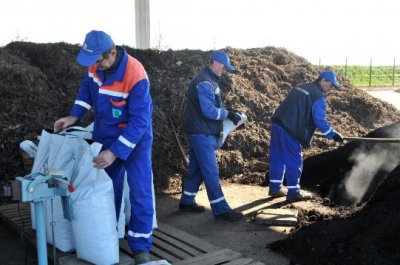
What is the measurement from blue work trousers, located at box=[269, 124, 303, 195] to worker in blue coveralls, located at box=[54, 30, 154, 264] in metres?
2.64

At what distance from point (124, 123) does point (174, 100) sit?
4061 millimetres


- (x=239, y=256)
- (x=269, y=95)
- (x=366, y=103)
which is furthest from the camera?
(x=366, y=103)

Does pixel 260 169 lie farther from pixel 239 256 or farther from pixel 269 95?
pixel 239 256

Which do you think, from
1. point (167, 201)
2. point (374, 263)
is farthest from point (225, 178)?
point (374, 263)

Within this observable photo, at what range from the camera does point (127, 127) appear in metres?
3.36


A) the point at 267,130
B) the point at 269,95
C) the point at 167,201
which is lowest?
the point at 167,201

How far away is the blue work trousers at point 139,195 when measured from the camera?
354 centimetres

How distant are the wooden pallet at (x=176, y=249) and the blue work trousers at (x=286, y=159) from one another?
1.93m

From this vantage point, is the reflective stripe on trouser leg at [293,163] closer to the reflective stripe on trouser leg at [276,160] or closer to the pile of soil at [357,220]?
the reflective stripe on trouser leg at [276,160]

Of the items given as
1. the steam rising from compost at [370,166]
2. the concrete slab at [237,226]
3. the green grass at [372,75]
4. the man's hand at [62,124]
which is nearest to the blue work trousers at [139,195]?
the man's hand at [62,124]

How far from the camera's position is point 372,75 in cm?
2861

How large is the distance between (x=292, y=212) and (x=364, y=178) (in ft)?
4.58

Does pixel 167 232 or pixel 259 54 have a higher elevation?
pixel 259 54

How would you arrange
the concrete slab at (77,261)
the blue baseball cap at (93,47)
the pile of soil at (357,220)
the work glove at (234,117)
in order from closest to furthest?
the blue baseball cap at (93,47) → the concrete slab at (77,261) → the pile of soil at (357,220) → the work glove at (234,117)
